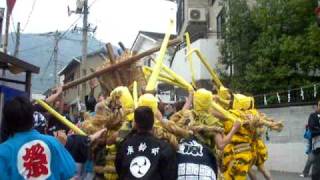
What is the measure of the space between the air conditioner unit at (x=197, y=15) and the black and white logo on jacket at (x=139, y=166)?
72.7 feet

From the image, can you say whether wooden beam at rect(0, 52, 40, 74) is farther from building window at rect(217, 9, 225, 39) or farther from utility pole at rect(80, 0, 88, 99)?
utility pole at rect(80, 0, 88, 99)

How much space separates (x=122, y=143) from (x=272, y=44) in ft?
39.8

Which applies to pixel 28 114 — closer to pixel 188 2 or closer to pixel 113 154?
pixel 113 154

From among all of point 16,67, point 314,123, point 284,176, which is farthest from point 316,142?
point 16,67

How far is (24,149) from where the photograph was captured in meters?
3.89

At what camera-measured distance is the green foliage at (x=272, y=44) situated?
15.3m

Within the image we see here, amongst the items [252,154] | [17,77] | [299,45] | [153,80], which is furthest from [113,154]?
[299,45]

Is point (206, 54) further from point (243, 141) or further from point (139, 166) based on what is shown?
point (139, 166)

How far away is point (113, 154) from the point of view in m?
5.61

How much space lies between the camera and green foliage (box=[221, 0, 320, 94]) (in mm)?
15305

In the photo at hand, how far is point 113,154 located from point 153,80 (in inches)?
34.7

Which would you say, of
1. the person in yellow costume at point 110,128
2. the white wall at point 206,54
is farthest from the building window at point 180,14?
the person in yellow costume at point 110,128

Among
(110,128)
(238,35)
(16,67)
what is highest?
(238,35)

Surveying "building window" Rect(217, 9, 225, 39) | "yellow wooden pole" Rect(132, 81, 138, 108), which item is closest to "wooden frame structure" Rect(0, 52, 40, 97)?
"yellow wooden pole" Rect(132, 81, 138, 108)
